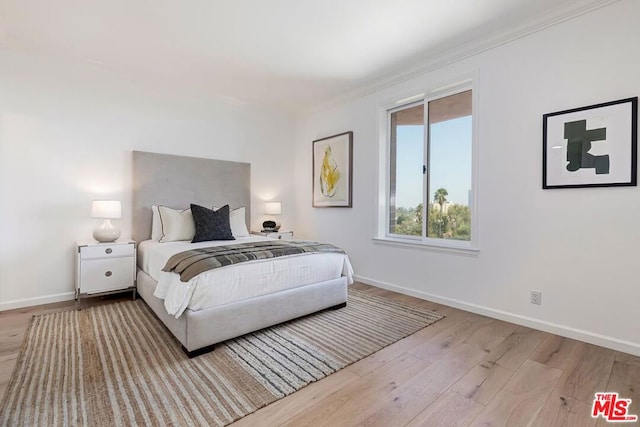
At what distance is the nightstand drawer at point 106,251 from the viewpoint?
307 cm

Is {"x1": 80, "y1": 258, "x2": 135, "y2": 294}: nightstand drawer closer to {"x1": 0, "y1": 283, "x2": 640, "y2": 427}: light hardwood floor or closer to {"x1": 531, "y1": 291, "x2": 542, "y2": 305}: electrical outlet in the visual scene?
{"x1": 0, "y1": 283, "x2": 640, "y2": 427}: light hardwood floor

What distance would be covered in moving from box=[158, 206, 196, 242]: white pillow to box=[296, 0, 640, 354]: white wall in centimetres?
264

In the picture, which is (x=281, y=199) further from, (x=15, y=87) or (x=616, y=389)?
(x=616, y=389)

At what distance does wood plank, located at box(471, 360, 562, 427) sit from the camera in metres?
1.54

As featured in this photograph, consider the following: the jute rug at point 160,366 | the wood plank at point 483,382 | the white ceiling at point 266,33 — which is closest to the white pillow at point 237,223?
the jute rug at point 160,366

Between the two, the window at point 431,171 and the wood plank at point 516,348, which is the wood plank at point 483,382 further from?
A: the window at point 431,171

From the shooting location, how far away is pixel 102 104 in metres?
3.52

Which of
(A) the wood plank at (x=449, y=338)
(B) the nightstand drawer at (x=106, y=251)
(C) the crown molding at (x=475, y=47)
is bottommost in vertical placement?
(A) the wood plank at (x=449, y=338)

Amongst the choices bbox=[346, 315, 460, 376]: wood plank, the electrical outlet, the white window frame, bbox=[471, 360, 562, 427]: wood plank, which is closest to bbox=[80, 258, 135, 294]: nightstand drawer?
bbox=[346, 315, 460, 376]: wood plank

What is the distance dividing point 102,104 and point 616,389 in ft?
16.7

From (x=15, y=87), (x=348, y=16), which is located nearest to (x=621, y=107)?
(x=348, y=16)

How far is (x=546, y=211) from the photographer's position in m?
2.58

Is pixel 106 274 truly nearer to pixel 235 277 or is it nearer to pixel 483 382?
pixel 235 277

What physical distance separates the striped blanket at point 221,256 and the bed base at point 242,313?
0.98 feet
